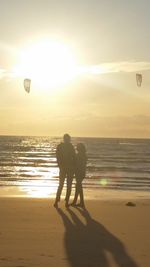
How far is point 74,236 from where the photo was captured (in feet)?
27.1

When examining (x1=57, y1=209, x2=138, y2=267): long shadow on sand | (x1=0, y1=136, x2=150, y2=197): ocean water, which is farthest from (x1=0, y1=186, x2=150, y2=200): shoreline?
(x1=57, y1=209, x2=138, y2=267): long shadow on sand

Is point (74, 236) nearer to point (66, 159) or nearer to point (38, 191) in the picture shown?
point (66, 159)

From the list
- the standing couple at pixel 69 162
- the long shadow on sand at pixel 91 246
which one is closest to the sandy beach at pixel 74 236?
the long shadow on sand at pixel 91 246

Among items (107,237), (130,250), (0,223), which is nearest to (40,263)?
(130,250)

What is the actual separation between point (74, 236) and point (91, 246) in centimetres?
83

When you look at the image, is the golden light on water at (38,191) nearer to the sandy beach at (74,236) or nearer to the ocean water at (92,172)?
the ocean water at (92,172)

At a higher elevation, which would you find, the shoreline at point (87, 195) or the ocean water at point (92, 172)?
the shoreline at point (87, 195)

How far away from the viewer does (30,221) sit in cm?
967

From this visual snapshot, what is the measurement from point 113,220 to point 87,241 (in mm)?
2256

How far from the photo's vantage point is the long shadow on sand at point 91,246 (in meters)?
6.56

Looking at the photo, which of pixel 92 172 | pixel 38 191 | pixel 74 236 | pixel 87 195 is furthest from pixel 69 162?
pixel 92 172

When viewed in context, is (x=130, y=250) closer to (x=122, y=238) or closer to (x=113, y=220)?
(x=122, y=238)

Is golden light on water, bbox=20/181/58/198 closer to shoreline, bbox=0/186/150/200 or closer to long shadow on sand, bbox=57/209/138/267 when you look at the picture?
shoreline, bbox=0/186/150/200

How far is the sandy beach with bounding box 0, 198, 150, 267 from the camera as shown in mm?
6625
